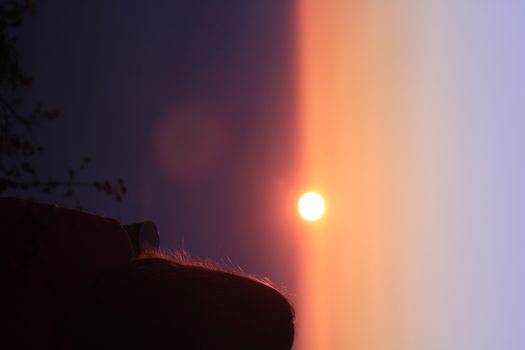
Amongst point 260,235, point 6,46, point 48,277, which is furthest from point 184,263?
point 260,235

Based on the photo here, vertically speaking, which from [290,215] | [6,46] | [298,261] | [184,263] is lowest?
[298,261]

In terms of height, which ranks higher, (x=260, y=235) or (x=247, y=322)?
(x=247, y=322)

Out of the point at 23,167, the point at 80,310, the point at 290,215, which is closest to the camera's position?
the point at 80,310

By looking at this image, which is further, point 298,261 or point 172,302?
point 298,261

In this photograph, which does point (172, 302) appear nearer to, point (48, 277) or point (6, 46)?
point (48, 277)
